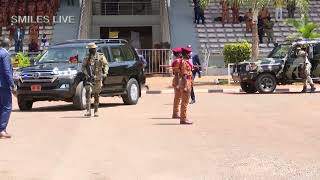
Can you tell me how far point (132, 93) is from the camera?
20.8 metres

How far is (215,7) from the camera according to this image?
44.0 meters

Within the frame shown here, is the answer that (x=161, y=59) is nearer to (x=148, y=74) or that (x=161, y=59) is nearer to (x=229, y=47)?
(x=148, y=74)

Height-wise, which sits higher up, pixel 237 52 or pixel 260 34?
pixel 260 34

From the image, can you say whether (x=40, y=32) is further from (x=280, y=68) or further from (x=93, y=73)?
(x=93, y=73)

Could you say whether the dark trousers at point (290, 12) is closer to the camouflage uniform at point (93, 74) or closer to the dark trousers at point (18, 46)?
the dark trousers at point (18, 46)

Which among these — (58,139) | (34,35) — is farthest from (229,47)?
(58,139)

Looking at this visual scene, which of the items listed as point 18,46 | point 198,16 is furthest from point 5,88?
point 198,16

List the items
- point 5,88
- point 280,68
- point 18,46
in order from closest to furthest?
1. point 5,88
2. point 280,68
3. point 18,46

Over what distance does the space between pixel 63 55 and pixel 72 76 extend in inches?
58.8

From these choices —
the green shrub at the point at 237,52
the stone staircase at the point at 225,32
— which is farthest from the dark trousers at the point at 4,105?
the stone staircase at the point at 225,32

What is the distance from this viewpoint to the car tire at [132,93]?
2052 cm

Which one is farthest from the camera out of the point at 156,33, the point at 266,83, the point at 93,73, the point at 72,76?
the point at 156,33

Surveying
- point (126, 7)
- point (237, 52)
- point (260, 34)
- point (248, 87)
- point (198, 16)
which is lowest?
point (248, 87)

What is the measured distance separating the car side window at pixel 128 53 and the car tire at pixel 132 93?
0.69 metres
